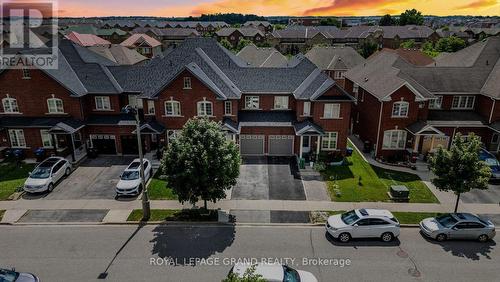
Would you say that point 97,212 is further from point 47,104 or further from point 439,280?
point 439,280

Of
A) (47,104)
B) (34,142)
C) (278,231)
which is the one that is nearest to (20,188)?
(34,142)

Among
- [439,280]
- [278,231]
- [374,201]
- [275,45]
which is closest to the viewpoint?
[439,280]

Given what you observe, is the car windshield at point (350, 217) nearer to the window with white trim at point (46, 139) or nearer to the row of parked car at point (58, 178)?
the row of parked car at point (58, 178)

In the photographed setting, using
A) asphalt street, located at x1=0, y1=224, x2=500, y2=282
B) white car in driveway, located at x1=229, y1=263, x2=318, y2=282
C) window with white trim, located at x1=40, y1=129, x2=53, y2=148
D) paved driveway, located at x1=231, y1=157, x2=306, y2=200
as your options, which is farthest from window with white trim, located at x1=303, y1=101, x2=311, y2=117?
window with white trim, located at x1=40, y1=129, x2=53, y2=148

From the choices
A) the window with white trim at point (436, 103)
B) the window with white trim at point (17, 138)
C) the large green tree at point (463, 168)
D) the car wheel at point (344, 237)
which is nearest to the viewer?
the car wheel at point (344, 237)

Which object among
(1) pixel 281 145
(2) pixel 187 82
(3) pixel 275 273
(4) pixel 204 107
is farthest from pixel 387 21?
(3) pixel 275 273

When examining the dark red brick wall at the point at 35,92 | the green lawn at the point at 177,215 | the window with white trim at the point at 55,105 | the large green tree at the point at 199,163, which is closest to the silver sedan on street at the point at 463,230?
the large green tree at the point at 199,163

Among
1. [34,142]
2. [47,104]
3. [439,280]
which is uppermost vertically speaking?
[47,104]

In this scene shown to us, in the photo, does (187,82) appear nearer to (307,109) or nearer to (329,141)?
(307,109)
